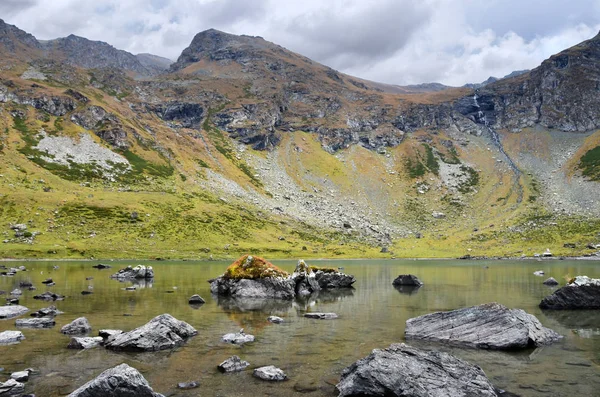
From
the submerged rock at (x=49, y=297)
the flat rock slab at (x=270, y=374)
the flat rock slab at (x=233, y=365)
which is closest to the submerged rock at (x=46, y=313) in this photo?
the submerged rock at (x=49, y=297)

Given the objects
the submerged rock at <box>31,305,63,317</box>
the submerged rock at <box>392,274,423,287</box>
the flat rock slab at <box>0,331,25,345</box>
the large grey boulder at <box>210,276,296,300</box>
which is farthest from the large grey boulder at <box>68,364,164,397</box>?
the submerged rock at <box>392,274,423,287</box>

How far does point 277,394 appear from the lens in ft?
57.1

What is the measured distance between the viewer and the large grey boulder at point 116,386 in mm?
15141

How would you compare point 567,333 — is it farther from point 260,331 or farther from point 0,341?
point 0,341

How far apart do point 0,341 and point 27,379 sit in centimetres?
888

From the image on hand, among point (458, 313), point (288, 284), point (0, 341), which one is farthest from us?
point (288, 284)

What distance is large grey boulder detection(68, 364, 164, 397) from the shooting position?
1514 centimetres

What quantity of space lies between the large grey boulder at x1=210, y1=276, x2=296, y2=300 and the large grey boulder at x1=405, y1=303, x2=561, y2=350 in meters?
26.2

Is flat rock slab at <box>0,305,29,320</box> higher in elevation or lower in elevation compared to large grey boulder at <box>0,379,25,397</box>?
lower

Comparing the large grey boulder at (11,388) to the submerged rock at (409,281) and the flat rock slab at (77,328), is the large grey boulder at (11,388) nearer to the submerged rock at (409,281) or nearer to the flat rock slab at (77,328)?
the flat rock slab at (77,328)

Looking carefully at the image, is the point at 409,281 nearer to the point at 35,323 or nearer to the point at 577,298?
the point at 577,298

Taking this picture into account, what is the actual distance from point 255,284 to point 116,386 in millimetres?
39326

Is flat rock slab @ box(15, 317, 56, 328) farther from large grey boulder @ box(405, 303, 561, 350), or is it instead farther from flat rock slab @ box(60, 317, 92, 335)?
large grey boulder @ box(405, 303, 561, 350)

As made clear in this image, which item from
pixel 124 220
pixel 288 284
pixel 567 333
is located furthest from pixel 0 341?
pixel 124 220
